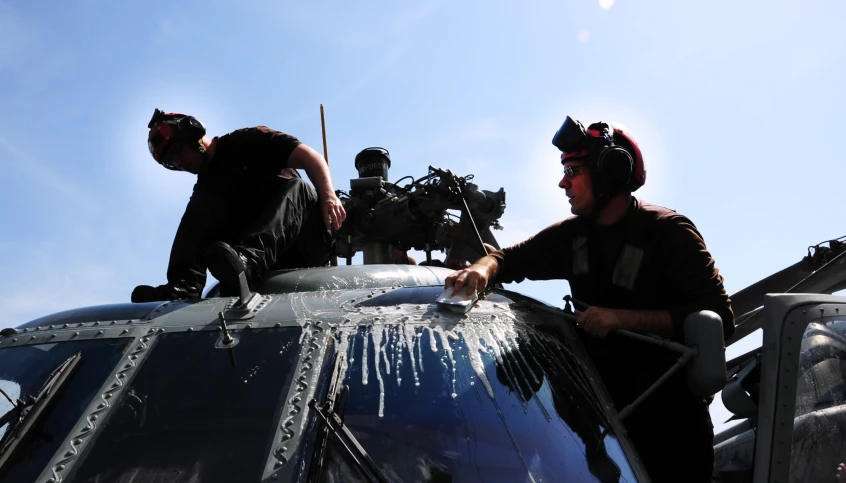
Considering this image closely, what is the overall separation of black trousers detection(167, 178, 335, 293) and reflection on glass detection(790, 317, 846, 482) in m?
2.31

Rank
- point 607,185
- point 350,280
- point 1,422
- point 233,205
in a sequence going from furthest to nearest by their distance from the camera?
1. point 233,205
2. point 350,280
3. point 607,185
4. point 1,422

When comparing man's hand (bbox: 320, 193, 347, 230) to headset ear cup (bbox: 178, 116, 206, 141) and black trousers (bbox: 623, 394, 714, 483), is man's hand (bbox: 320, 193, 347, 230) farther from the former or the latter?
black trousers (bbox: 623, 394, 714, 483)

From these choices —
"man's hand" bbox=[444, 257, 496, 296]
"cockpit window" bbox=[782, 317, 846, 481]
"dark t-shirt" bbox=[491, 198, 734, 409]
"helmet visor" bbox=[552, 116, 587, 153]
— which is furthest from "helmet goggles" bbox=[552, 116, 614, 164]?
"cockpit window" bbox=[782, 317, 846, 481]

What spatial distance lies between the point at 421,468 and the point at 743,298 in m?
3.87

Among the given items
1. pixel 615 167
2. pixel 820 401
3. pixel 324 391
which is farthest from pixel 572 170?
pixel 324 391

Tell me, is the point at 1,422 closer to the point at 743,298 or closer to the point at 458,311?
the point at 458,311

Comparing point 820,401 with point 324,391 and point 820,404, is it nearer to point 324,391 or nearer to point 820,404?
point 820,404

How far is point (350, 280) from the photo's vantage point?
140 inches

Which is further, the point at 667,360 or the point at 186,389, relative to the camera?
the point at 667,360

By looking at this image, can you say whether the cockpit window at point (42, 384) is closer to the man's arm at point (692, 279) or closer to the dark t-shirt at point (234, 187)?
the dark t-shirt at point (234, 187)

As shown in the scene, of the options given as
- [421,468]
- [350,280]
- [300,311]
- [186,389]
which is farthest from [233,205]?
[421,468]

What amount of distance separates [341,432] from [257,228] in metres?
1.62

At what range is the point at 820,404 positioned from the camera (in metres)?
2.58

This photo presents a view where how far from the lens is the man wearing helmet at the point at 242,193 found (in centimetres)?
375
